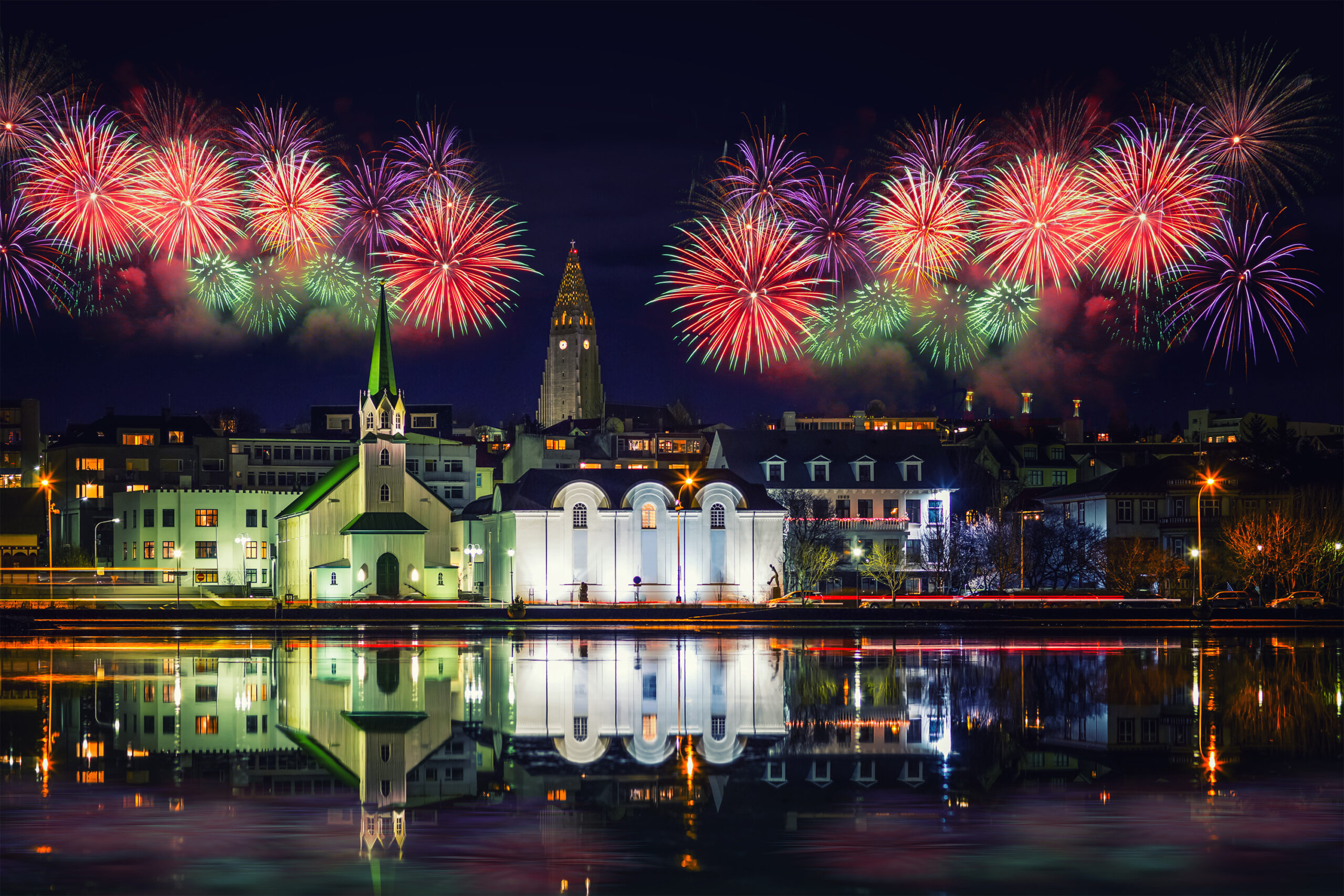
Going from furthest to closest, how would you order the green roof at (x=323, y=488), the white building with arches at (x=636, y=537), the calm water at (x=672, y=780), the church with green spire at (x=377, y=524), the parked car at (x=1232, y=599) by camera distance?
the green roof at (x=323, y=488) < the church with green spire at (x=377, y=524) < the white building with arches at (x=636, y=537) < the parked car at (x=1232, y=599) < the calm water at (x=672, y=780)

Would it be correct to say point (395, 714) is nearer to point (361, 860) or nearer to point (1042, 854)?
point (361, 860)

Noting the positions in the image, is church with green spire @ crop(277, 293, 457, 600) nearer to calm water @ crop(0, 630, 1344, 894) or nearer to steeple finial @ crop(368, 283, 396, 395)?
steeple finial @ crop(368, 283, 396, 395)

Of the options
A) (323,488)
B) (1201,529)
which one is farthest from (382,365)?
(1201,529)

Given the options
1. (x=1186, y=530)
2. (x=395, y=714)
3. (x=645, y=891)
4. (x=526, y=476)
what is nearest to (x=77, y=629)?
(x=526, y=476)

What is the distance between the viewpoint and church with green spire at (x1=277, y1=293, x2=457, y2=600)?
91.6 m

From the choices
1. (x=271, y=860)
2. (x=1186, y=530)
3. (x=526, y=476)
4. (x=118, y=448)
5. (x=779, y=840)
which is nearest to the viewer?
(x=271, y=860)

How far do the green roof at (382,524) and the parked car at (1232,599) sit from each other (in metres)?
48.7

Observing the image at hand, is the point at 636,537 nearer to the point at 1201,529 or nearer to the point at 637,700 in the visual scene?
the point at 1201,529

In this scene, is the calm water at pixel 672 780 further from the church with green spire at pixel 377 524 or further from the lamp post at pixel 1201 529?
the church with green spire at pixel 377 524

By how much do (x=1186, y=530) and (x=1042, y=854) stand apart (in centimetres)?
7892

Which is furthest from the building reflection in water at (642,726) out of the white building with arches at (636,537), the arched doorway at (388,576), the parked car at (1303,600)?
the arched doorway at (388,576)

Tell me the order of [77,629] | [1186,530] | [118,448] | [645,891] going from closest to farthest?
[645,891], [77,629], [1186,530], [118,448]

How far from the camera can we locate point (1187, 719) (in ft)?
104

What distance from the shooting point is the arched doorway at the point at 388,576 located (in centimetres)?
9188
